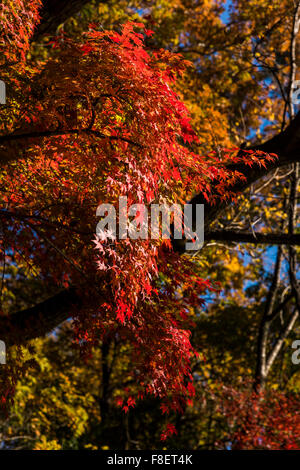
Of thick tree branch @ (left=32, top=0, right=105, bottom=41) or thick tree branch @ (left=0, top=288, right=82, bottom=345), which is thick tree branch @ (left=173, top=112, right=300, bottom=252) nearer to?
thick tree branch @ (left=0, top=288, right=82, bottom=345)

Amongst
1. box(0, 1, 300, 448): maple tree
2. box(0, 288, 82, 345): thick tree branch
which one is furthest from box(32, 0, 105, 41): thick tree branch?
box(0, 288, 82, 345): thick tree branch

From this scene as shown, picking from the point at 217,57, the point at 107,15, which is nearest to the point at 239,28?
the point at 217,57

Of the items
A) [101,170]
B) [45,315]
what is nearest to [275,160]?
[101,170]

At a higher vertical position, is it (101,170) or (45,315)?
(101,170)

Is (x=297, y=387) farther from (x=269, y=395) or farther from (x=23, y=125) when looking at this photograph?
(x=23, y=125)

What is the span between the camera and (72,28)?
934cm

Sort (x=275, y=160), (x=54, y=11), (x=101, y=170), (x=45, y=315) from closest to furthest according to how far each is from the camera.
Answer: (x=101, y=170) < (x=45, y=315) < (x=275, y=160) < (x=54, y=11)

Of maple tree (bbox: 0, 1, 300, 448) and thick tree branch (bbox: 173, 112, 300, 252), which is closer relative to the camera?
maple tree (bbox: 0, 1, 300, 448)

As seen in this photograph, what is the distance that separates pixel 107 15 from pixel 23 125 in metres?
6.96

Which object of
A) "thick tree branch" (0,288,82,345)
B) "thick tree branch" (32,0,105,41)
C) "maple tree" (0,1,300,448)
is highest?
"thick tree branch" (32,0,105,41)

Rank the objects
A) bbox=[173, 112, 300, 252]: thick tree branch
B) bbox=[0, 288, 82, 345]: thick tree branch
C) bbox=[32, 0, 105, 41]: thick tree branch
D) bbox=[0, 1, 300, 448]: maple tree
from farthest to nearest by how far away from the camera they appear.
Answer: bbox=[32, 0, 105, 41]: thick tree branch, bbox=[173, 112, 300, 252]: thick tree branch, bbox=[0, 288, 82, 345]: thick tree branch, bbox=[0, 1, 300, 448]: maple tree

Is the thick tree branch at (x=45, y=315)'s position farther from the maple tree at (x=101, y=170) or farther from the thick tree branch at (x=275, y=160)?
the thick tree branch at (x=275, y=160)

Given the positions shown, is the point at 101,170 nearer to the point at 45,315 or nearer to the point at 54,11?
the point at 45,315
